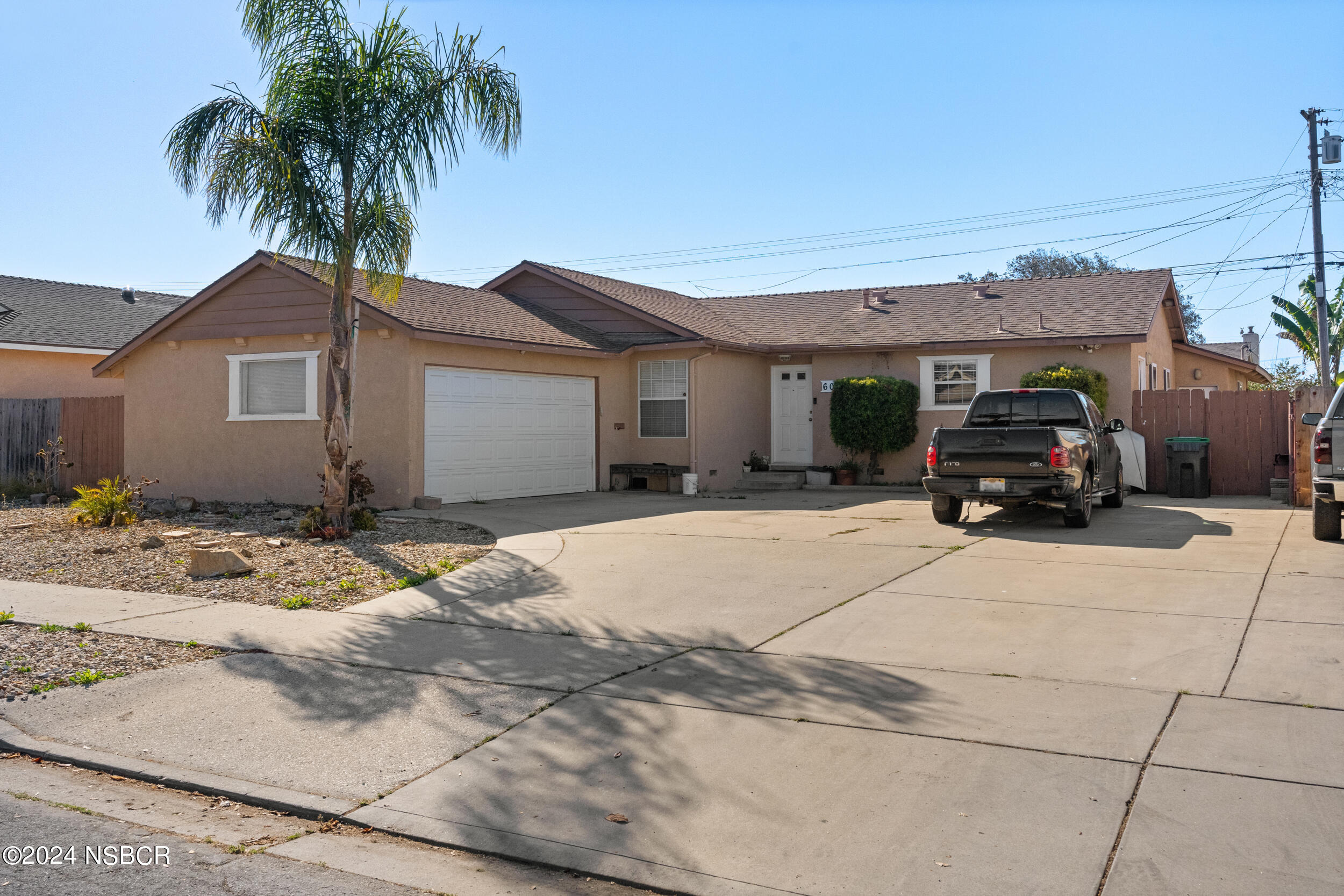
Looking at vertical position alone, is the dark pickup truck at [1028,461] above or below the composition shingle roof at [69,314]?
below

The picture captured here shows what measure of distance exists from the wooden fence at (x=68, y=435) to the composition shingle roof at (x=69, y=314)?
2685mm

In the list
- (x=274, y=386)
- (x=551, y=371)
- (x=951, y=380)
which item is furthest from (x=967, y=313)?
(x=274, y=386)

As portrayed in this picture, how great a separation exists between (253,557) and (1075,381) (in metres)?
13.9

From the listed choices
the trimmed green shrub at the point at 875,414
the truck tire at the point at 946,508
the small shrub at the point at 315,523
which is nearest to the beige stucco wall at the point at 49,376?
the small shrub at the point at 315,523

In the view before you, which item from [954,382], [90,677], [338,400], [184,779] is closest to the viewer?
[184,779]

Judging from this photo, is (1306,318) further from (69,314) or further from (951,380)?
(69,314)

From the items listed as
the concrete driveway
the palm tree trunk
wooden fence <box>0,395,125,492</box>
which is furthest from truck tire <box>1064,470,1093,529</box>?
wooden fence <box>0,395,125,492</box>

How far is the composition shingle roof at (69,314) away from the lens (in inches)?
914

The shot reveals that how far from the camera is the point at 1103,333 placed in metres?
18.3

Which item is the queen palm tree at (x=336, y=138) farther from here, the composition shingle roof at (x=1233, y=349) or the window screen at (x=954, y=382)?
the composition shingle roof at (x=1233, y=349)

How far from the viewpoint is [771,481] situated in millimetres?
20516

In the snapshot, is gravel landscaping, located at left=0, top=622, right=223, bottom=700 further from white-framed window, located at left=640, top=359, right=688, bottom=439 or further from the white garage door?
white-framed window, located at left=640, top=359, right=688, bottom=439

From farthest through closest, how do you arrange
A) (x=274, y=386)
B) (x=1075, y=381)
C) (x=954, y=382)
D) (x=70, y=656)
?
(x=954, y=382) → (x=1075, y=381) → (x=274, y=386) → (x=70, y=656)

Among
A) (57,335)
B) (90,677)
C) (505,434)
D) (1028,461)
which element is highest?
(57,335)
